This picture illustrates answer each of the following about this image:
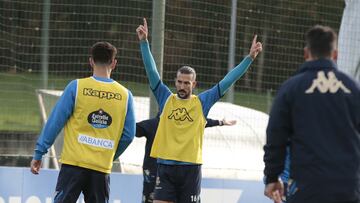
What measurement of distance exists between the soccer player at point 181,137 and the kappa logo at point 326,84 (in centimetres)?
390

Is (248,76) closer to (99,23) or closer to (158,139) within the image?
(99,23)

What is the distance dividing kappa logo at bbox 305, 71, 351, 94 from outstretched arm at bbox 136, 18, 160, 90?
12.3 feet

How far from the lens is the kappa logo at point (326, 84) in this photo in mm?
5426

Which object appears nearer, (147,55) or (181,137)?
(147,55)

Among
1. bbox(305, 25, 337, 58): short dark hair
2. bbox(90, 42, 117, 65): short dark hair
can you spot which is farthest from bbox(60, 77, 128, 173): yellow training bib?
bbox(305, 25, 337, 58): short dark hair

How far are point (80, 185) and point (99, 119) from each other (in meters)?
0.58

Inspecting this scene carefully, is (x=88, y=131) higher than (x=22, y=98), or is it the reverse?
(x=88, y=131)

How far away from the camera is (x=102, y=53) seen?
25.2 feet

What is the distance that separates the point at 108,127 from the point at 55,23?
19.0 feet

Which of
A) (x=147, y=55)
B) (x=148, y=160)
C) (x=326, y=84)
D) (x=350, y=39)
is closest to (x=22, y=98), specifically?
(x=148, y=160)

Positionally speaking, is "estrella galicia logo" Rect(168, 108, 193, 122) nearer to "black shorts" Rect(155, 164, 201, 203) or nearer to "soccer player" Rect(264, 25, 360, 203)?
"black shorts" Rect(155, 164, 201, 203)

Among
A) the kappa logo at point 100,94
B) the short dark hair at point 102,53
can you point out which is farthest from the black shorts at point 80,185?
the short dark hair at point 102,53

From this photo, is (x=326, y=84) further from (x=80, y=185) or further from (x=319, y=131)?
(x=80, y=185)

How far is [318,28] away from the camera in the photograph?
18.3ft
